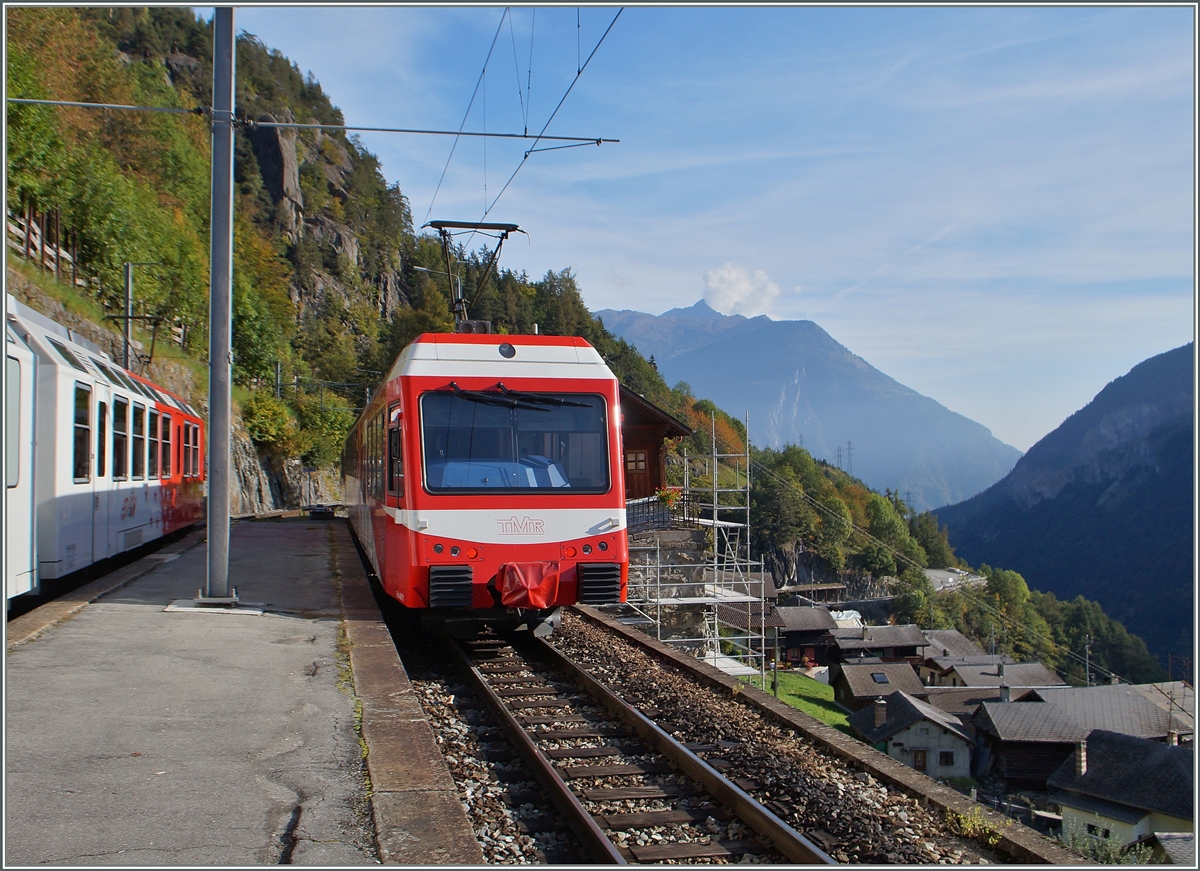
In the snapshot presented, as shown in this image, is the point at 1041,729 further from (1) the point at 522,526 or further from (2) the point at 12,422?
(2) the point at 12,422

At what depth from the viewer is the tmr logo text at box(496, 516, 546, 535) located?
8.86 m

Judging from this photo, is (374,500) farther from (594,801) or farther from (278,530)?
(278,530)

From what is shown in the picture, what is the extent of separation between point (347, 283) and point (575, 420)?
98.1 m

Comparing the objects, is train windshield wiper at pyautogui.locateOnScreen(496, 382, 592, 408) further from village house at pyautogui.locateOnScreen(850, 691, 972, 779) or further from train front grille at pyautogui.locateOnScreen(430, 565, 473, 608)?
village house at pyautogui.locateOnScreen(850, 691, 972, 779)

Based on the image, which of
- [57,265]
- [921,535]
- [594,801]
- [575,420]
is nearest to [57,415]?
[575,420]

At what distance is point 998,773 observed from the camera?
1684 inches

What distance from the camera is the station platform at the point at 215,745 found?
397cm

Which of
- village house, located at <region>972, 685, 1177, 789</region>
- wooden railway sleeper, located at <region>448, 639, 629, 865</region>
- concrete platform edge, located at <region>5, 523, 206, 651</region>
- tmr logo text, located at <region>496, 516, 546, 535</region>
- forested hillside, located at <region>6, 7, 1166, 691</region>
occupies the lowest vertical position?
village house, located at <region>972, 685, 1177, 789</region>

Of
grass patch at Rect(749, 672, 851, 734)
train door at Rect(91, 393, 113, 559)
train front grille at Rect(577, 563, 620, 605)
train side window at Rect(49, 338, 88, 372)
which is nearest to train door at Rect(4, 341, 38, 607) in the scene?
train side window at Rect(49, 338, 88, 372)

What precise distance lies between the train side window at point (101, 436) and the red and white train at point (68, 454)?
0.6 inches

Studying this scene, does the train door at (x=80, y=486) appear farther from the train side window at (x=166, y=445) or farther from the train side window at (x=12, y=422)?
the train side window at (x=166, y=445)

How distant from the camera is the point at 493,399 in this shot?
9.18 meters

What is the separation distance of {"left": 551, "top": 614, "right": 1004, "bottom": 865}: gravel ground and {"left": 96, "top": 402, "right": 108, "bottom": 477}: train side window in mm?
6851

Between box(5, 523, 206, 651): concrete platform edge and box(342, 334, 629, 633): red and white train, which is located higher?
box(342, 334, 629, 633): red and white train
